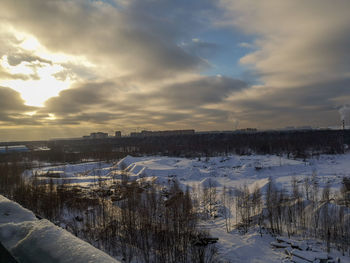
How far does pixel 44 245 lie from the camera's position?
3.60 feet

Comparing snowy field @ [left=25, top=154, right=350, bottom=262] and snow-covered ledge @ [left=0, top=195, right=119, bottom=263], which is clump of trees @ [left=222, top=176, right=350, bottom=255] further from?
snow-covered ledge @ [left=0, top=195, right=119, bottom=263]

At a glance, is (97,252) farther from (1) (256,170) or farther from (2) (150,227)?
(1) (256,170)

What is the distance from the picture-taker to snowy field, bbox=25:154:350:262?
11.5 metres

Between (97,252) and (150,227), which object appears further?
(150,227)

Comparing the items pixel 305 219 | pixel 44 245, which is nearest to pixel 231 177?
pixel 305 219

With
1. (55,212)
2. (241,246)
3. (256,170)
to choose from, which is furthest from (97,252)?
(256,170)

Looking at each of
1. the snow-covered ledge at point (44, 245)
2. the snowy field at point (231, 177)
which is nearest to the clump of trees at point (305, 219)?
the snowy field at point (231, 177)

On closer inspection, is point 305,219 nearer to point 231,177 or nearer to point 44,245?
point 44,245

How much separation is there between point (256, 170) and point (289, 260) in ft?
86.1

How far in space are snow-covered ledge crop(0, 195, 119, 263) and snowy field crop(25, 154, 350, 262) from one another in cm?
1142

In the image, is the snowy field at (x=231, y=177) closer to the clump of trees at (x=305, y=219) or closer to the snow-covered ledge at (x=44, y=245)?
the clump of trees at (x=305, y=219)

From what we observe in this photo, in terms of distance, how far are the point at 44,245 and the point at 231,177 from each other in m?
33.3

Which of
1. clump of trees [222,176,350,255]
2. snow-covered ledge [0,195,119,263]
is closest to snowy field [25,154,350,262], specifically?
clump of trees [222,176,350,255]

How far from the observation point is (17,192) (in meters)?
19.8
